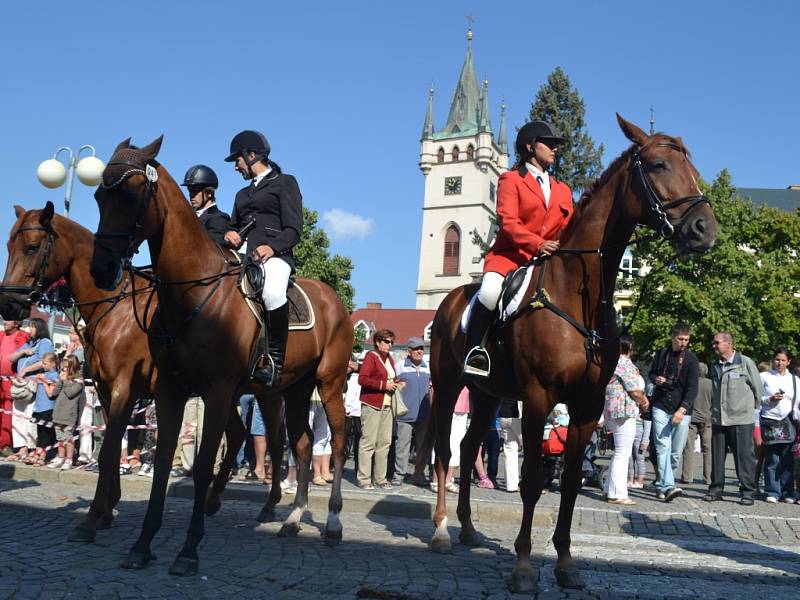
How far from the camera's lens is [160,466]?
6309 mm

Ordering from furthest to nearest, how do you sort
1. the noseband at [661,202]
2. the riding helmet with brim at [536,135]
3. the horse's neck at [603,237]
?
the riding helmet with brim at [536,135], the horse's neck at [603,237], the noseband at [661,202]

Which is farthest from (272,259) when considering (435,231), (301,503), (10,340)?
(435,231)

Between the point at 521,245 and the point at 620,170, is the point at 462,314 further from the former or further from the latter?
the point at 620,170

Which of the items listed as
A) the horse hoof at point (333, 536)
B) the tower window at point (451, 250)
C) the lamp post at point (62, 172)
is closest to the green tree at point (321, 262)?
the lamp post at point (62, 172)

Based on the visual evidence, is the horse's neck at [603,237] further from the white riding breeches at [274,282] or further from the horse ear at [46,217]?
the horse ear at [46,217]

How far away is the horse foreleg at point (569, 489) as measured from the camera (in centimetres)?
616

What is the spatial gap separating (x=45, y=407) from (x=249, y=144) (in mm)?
7966

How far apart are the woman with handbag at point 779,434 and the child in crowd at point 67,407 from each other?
1137 cm

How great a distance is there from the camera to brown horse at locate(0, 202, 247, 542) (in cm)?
770

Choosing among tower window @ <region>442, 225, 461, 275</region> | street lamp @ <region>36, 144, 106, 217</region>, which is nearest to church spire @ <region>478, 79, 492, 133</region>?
tower window @ <region>442, 225, 461, 275</region>

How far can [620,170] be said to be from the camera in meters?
6.31

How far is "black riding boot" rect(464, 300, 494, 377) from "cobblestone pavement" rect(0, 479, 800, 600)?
1695mm

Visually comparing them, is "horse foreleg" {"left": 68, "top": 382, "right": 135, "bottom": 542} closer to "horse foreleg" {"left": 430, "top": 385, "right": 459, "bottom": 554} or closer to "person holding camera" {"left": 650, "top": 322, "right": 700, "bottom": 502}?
"horse foreleg" {"left": 430, "top": 385, "right": 459, "bottom": 554}

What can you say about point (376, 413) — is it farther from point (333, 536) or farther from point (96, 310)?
point (96, 310)
